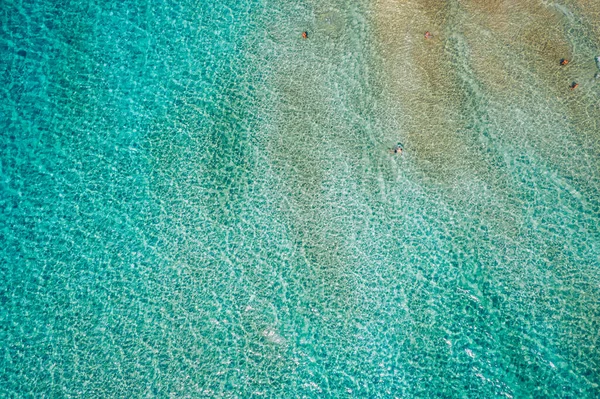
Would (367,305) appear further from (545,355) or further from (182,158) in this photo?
(182,158)

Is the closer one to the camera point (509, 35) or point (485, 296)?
point (485, 296)

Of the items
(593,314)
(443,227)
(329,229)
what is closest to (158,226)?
(329,229)

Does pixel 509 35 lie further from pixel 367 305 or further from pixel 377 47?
pixel 367 305

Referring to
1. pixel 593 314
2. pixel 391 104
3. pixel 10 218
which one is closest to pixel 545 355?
pixel 593 314

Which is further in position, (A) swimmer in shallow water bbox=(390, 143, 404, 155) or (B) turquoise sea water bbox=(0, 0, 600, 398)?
(A) swimmer in shallow water bbox=(390, 143, 404, 155)

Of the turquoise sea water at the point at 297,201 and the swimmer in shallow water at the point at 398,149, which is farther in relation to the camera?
the swimmer in shallow water at the point at 398,149

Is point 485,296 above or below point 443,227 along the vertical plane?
below

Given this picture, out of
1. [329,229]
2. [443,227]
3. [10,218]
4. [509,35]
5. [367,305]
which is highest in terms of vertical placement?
[509,35]

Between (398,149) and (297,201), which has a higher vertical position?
(398,149)
